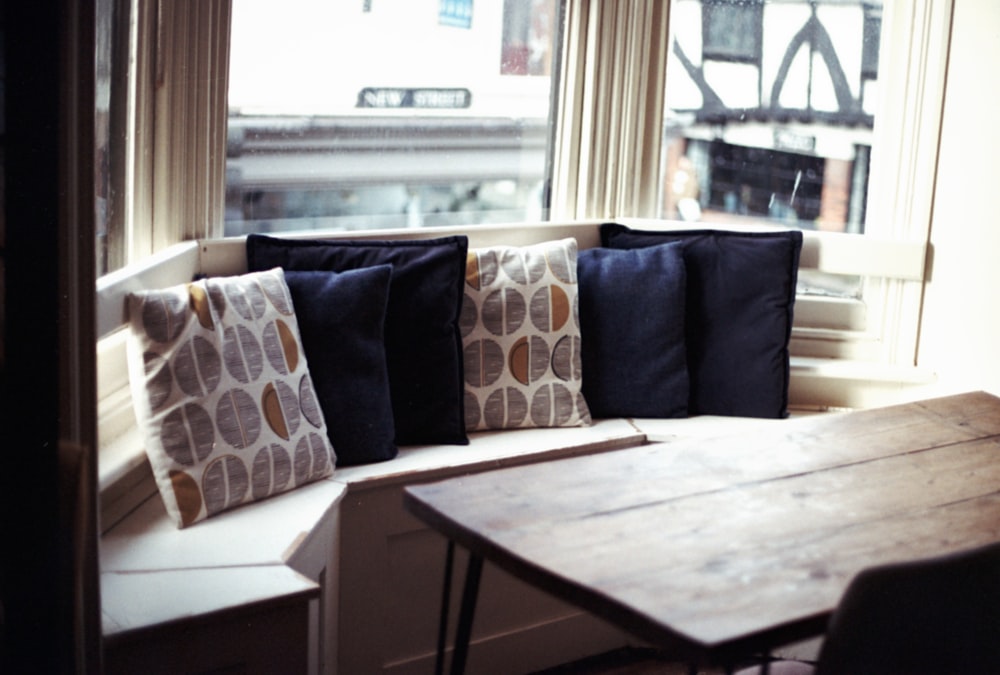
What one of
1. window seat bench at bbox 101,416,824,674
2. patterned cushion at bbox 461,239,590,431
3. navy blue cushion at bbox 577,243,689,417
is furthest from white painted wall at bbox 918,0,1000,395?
patterned cushion at bbox 461,239,590,431

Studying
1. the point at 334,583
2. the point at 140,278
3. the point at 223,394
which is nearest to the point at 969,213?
the point at 334,583

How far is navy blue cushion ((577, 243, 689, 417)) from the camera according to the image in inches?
124

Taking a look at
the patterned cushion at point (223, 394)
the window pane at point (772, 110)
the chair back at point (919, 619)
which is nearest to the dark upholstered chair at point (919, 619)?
the chair back at point (919, 619)

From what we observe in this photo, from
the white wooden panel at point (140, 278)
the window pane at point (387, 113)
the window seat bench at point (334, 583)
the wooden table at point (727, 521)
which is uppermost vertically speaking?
the window pane at point (387, 113)

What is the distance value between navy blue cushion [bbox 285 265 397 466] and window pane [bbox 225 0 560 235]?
0.37 metres

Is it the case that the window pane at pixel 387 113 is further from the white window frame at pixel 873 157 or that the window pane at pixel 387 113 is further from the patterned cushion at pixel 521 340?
the patterned cushion at pixel 521 340

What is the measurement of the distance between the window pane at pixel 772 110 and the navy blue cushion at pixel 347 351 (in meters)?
1.21

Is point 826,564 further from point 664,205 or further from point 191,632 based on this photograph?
point 664,205

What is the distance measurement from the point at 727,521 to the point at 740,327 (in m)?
1.39

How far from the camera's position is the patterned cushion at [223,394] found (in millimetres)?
2301

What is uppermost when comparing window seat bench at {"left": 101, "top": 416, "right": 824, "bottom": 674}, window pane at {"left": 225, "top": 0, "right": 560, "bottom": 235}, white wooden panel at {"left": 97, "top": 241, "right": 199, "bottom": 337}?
window pane at {"left": 225, "top": 0, "right": 560, "bottom": 235}

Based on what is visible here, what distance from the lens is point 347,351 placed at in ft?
8.87

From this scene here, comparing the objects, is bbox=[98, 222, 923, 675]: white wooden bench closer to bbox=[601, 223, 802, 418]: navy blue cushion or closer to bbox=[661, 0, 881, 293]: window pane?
bbox=[601, 223, 802, 418]: navy blue cushion

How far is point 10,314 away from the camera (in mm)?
1537
